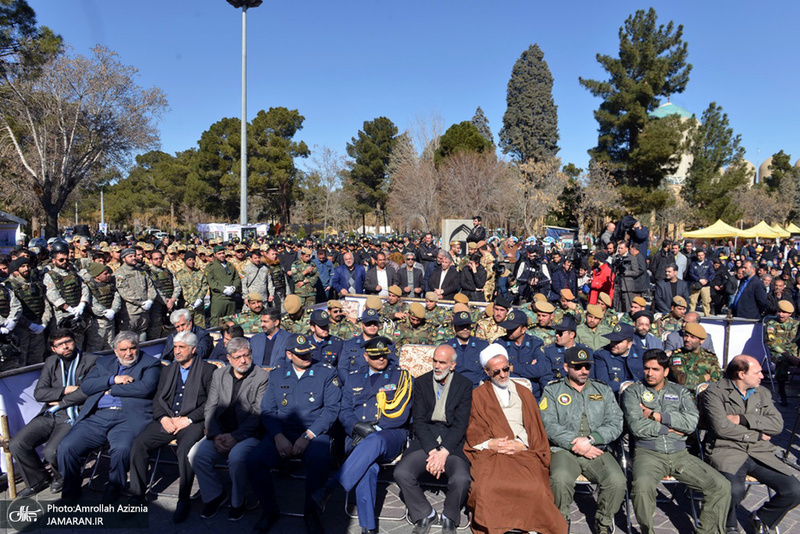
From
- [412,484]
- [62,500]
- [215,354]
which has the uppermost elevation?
[215,354]

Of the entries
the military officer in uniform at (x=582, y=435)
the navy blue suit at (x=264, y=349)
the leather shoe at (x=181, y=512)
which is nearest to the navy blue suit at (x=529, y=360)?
the military officer in uniform at (x=582, y=435)

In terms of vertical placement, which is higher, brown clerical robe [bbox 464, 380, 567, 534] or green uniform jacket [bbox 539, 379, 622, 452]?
green uniform jacket [bbox 539, 379, 622, 452]

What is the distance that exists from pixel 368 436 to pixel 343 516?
2.22 feet

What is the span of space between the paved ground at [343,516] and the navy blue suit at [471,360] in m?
1.39

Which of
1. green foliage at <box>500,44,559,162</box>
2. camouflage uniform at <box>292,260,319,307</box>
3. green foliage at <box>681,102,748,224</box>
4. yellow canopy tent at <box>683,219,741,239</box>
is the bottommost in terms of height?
camouflage uniform at <box>292,260,319,307</box>

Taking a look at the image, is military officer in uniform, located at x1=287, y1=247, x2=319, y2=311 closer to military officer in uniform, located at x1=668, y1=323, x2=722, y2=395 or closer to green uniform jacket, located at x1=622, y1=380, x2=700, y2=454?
military officer in uniform, located at x1=668, y1=323, x2=722, y2=395

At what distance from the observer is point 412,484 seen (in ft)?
13.4

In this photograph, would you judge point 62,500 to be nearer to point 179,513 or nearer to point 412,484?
point 179,513

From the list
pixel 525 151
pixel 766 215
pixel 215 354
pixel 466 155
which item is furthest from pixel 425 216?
pixel 215 354

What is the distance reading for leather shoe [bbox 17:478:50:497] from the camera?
457 centimetres

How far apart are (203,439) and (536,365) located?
332 cm

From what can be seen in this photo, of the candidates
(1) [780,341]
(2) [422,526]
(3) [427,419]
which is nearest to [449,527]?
(2) [422,526]

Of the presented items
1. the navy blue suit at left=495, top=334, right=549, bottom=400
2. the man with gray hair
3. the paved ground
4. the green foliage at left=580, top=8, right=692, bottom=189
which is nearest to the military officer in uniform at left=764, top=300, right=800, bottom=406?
the paved ground

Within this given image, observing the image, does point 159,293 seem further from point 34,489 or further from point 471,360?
point 471,360
